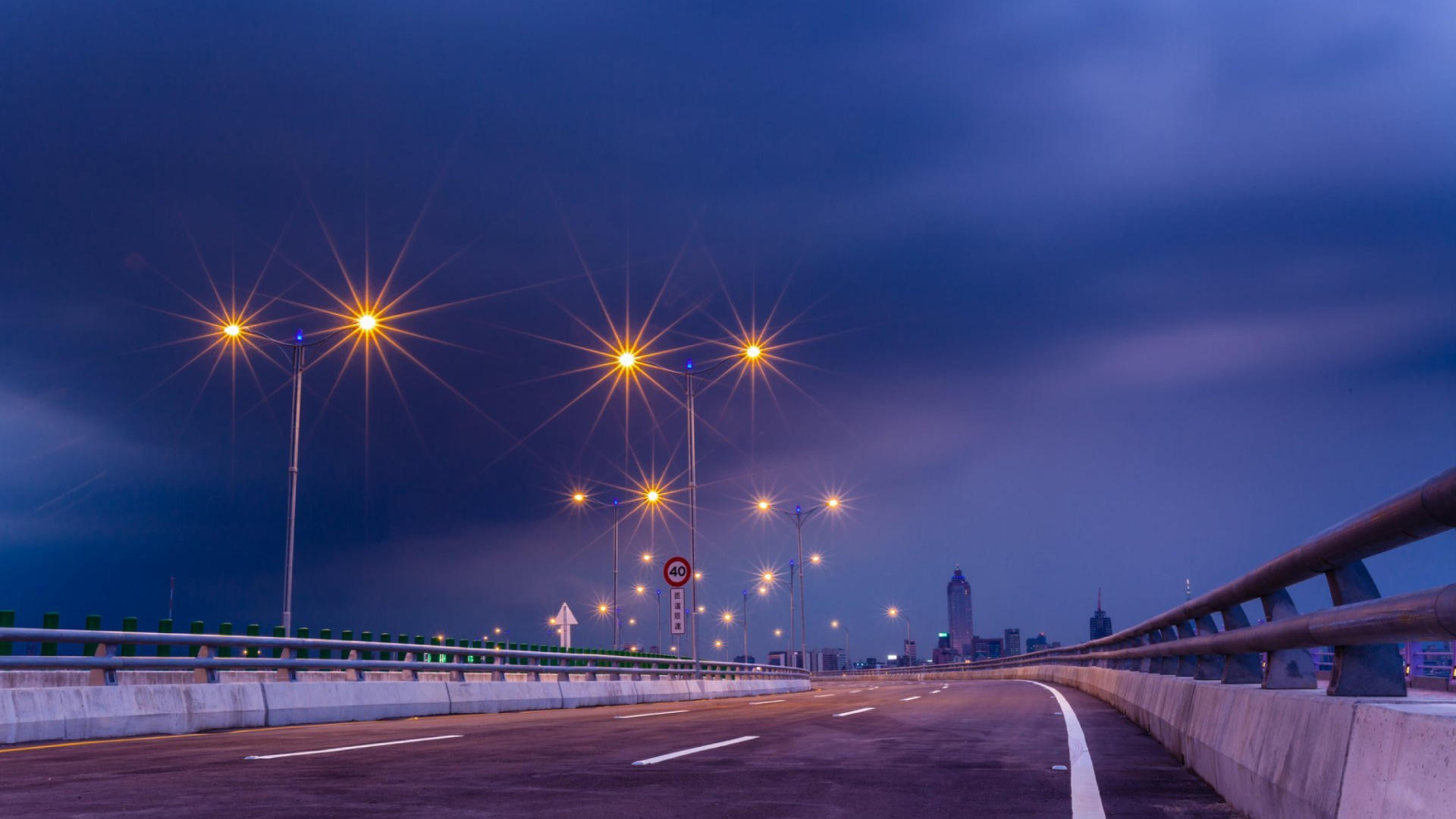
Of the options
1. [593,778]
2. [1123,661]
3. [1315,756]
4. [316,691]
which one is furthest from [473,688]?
[1315,756]

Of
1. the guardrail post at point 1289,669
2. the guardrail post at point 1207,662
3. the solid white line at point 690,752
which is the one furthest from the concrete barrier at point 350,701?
the guardrail post at point 1289,669

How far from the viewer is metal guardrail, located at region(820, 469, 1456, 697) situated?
3.82 meters

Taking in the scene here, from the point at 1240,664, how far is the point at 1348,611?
146 inches

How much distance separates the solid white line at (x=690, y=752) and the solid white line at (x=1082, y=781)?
3.18m

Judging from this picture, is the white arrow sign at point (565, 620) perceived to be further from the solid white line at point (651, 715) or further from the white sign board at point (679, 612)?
the solid white line at point (651, 715)

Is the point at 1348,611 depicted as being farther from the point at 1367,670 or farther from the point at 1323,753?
the point at 1323,753

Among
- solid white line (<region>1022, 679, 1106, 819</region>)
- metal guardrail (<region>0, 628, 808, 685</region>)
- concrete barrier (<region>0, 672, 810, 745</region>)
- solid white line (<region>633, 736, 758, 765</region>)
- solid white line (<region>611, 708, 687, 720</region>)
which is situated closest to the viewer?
solid white line (<region>1022, 679, 1106, 819</region>)

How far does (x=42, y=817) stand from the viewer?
6.48 meters

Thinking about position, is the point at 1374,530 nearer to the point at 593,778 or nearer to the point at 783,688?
the point at 593,778

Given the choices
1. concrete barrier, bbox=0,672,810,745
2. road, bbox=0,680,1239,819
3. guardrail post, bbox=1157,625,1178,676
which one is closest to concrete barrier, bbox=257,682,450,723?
concrete barrier, bbox=0,672,810,745

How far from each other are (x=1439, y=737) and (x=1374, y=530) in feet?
4.68

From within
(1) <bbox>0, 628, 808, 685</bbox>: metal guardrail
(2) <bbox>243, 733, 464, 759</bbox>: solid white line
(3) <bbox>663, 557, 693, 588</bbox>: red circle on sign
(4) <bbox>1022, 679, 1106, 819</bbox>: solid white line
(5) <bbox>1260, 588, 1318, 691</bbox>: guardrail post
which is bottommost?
(4) <bbox>1022, 679, 1106, 819</bbox>: solid white line

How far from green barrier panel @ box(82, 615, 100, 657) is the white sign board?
17.8 metres

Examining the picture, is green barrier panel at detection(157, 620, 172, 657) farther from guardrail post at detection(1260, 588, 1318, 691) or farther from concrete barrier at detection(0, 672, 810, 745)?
guardrail post at detection(1260, 588, 1318, 691)
